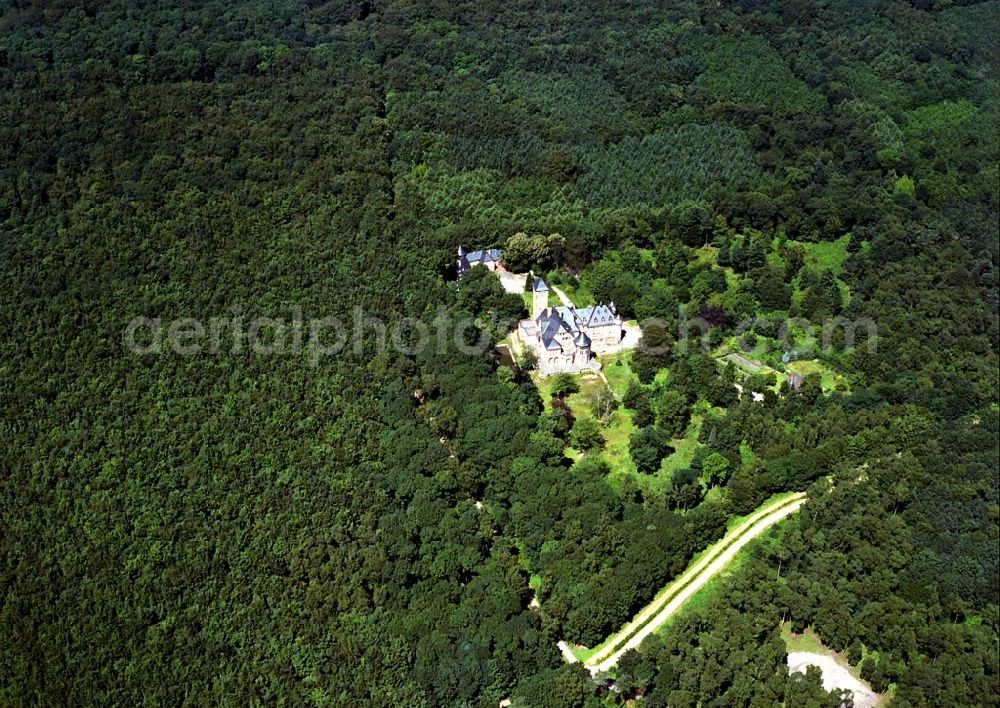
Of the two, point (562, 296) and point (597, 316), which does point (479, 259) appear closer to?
point (562, 296)

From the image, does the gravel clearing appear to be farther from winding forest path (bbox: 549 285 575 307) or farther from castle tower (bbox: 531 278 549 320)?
winding forest path (bbox: 549 285 575 307)

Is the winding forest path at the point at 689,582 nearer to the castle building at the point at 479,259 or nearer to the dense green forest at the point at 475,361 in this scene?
the dense green forest at the point at 475,361

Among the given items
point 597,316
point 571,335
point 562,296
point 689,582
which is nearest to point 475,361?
point 571,335

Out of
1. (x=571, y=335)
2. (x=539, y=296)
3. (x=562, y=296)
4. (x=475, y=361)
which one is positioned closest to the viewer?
(x=475, y=361)

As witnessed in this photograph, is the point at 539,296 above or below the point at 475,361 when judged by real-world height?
above

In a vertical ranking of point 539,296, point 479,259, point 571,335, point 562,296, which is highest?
point 571,335

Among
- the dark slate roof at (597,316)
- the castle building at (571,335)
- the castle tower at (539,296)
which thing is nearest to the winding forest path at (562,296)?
the castle tower at (539,296)

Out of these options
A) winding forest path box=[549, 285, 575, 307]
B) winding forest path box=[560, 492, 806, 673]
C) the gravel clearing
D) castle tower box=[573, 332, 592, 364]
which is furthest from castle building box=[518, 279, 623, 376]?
the gravel clearing
